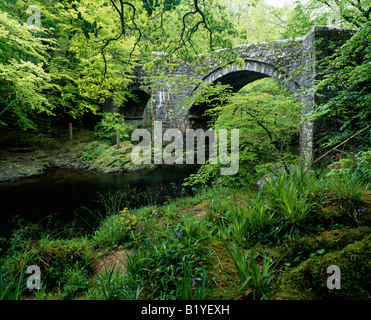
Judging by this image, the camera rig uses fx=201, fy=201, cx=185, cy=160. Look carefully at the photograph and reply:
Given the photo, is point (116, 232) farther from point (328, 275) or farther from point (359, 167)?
point (359, 167)

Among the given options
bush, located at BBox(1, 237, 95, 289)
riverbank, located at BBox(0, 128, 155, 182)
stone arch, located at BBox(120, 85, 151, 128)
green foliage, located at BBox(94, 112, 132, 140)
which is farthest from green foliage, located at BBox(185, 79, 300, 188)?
stone arch, located at BBox(120, 85, 151, 128)

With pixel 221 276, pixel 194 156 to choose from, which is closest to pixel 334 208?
pixel 221 276

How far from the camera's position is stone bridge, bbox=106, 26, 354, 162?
5.81 metres

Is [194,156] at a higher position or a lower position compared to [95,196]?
higher

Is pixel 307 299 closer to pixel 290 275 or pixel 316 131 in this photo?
pixel 290 275

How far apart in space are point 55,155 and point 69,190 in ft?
17.3

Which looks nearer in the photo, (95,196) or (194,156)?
(95,196)

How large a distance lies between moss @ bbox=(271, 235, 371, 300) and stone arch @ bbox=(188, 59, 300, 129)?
5.77 meters

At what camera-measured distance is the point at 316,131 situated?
6262mm

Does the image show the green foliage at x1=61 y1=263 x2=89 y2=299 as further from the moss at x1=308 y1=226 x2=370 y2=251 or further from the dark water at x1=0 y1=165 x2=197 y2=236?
the moss at x1=308 y1=226 x2=370 y2=251

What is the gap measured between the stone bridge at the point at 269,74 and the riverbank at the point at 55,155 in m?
3.09

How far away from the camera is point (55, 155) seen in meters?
11.3

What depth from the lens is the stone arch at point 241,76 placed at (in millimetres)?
8057
